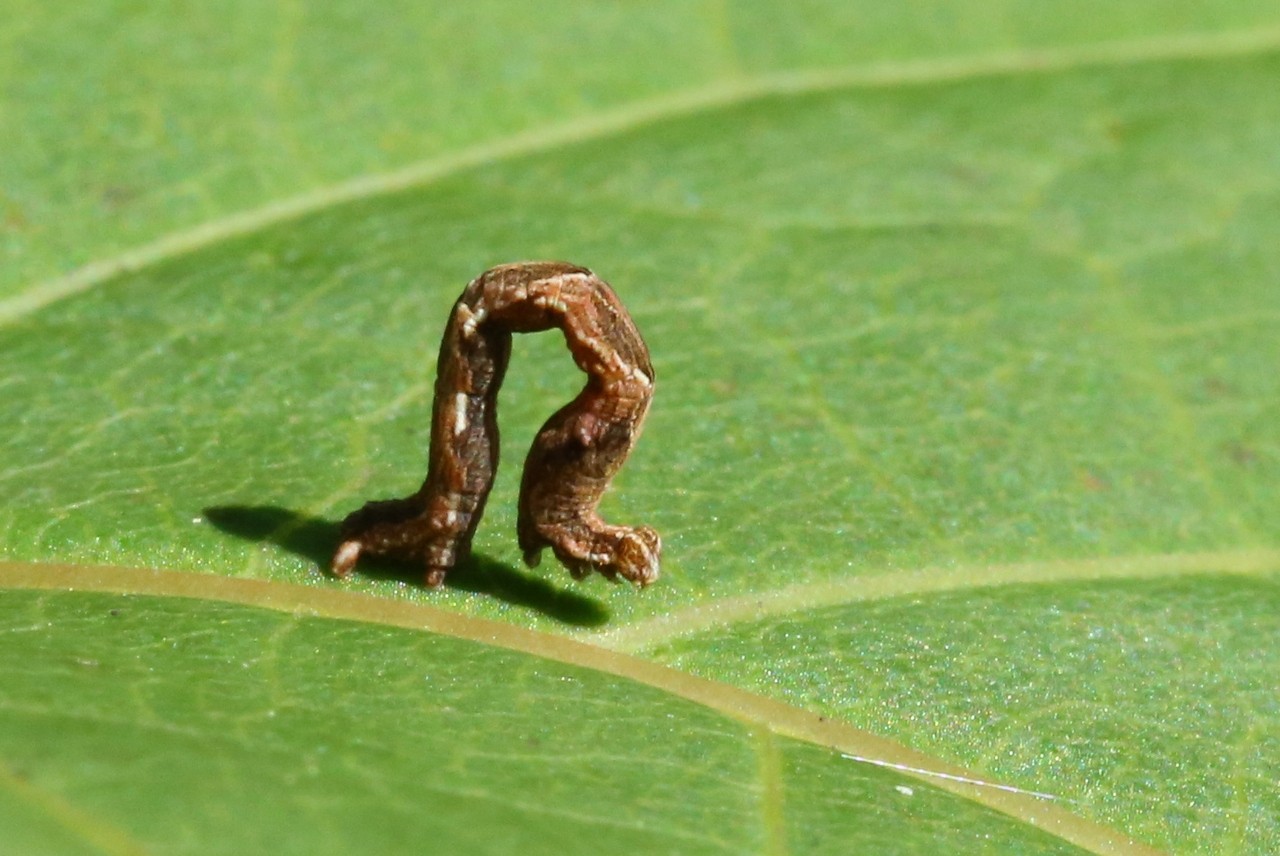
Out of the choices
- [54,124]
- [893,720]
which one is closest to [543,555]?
[893,720]

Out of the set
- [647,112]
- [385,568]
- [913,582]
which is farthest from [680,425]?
[647,112]

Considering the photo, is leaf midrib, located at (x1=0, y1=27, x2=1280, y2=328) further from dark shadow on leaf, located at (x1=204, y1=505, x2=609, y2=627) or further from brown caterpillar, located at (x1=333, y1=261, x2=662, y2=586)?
brown caterpillar, located at (x1=333, y1=261, x2=662, y2=586)

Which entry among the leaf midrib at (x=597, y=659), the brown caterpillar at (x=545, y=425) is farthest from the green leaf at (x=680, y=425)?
the brown caterpillar at (x=545, y=425)

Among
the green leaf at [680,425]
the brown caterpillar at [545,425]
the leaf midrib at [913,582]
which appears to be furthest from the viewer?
the brown caterpillar at [545,425]

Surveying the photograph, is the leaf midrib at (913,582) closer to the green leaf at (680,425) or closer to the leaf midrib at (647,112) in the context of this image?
the green leaf at (680,425)

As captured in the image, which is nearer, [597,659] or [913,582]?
[597,659]

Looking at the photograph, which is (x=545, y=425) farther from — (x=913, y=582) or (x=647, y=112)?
(x=647, y=112)

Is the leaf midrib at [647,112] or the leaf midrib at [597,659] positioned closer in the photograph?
the leaf midrib at [597,659]
